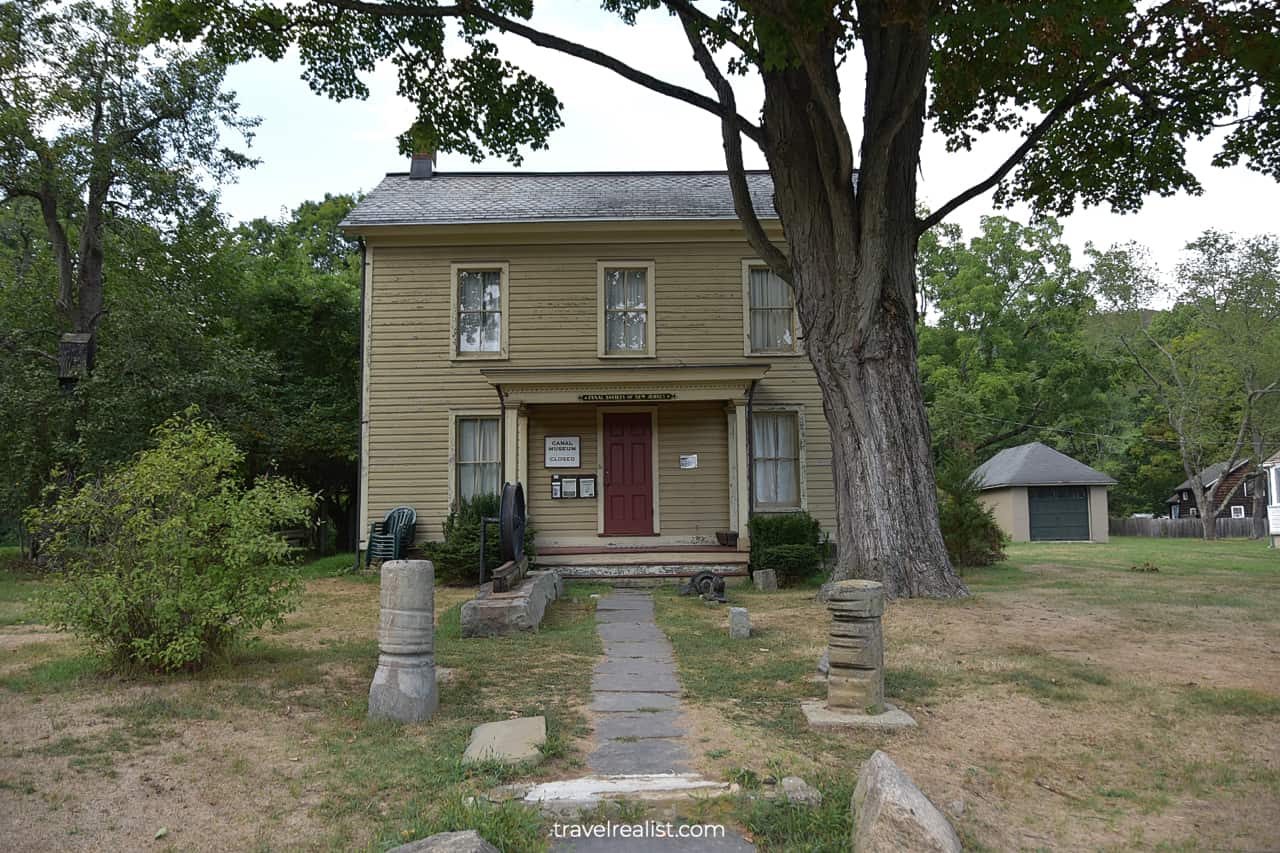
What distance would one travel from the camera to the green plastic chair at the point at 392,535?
15.1 m

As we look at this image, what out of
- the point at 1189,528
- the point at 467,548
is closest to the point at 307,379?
the point at 467,548

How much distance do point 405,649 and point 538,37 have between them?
774 centimetres

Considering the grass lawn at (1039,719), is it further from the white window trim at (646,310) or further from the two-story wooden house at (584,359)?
the white window trim at (646,310)

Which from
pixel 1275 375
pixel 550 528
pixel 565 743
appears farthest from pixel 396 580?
pixel 1275 375

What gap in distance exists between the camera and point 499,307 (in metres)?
16.0

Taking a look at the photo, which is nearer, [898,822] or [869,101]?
[898,822]

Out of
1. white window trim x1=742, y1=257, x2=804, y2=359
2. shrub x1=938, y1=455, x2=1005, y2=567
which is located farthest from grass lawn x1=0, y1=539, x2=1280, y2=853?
white window trim x1=742, y1=257, x2=804, y2=359

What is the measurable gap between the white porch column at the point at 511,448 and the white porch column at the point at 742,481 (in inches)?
147

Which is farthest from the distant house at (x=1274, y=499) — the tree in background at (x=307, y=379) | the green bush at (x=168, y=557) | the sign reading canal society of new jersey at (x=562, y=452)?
the green bush at (x=168, y=557)

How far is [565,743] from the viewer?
476 cm

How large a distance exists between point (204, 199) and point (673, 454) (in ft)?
40.8

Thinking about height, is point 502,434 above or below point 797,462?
above

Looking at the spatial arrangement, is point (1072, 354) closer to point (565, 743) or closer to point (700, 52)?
point (700, 52)
